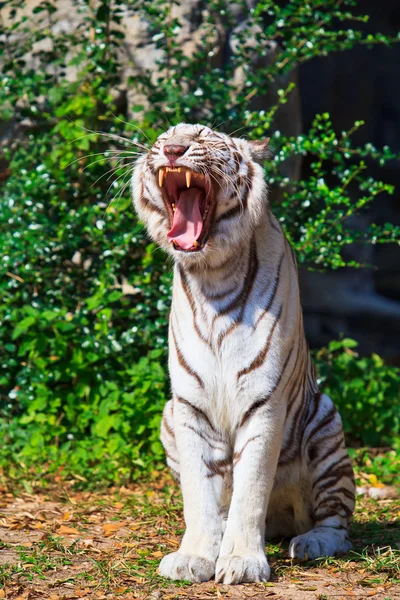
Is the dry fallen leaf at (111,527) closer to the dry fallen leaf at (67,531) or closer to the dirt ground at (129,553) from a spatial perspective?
the dirt ground at (129,553)

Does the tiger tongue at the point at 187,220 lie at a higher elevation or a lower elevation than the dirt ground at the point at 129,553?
higher

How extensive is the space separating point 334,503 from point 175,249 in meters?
1.34

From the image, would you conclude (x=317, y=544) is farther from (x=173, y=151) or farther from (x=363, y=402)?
(x=363, y=402)

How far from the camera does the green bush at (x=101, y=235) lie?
5059 mm

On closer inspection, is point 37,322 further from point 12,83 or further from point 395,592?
point 395,592

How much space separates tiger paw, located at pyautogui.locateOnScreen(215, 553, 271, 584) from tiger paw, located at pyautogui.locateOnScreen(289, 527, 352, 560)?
0.34 meters

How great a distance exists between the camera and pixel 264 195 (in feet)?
10.8

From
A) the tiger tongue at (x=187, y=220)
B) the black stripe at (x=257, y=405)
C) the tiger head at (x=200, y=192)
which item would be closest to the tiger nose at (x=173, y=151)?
the tiger head at (x=200, y=192)

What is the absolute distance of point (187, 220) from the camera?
3.22 m

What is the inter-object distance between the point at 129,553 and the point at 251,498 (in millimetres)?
687

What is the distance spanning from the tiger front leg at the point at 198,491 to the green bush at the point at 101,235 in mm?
1657

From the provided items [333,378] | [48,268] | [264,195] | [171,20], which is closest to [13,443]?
[48,268]

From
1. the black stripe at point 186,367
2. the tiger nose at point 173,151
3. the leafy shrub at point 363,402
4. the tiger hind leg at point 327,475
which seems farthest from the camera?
the leafy shrub at point 363,402

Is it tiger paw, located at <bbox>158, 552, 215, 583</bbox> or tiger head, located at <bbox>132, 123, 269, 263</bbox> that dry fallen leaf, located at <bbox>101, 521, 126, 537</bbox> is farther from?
tiger head, located at <bbox>132, 123, 269, 263</bbox>
